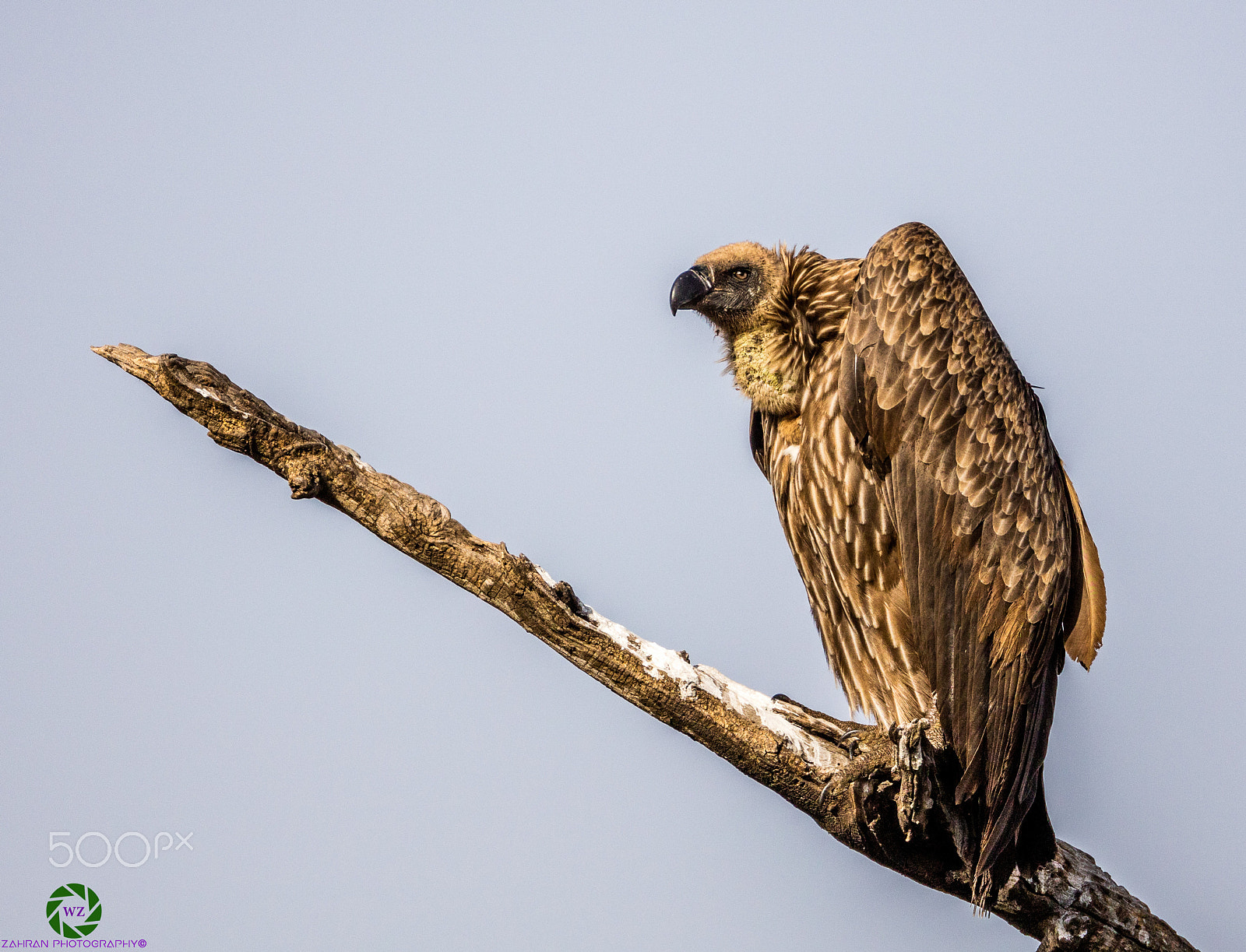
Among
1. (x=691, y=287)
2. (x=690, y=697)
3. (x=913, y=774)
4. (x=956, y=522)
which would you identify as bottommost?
Result: (x=690, y=697)

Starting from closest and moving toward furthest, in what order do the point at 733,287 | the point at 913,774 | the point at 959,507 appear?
the point at 913,774 < the point at 959,507 < the point at 733,287

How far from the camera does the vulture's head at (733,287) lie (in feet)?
19.7

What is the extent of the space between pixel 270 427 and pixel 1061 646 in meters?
4.10

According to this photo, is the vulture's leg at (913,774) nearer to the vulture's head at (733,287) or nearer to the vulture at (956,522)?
the vulture at (956,522)

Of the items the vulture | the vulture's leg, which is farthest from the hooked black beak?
the vulture's leg

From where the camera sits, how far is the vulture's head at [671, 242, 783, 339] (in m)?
6.00

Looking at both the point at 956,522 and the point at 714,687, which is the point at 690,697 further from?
the point at 956,522

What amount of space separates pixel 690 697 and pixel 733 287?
255cm

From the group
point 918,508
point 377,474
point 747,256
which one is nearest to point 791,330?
point 747,256

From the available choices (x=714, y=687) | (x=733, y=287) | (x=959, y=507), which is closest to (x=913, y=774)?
(x=714, y=687)

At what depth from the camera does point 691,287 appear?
6117 mm

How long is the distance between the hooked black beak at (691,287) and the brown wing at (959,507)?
1041mm

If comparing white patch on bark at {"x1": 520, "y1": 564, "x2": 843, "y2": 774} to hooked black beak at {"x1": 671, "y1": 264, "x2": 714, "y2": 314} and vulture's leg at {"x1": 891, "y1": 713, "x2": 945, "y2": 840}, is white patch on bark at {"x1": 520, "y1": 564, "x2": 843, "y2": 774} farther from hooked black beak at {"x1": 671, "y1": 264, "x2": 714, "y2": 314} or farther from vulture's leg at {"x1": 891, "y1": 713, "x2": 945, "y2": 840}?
hooked black beak at {"x1": 671, "y1": 264, "x2": 714, "y2": 314}

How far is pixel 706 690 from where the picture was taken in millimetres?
4641
